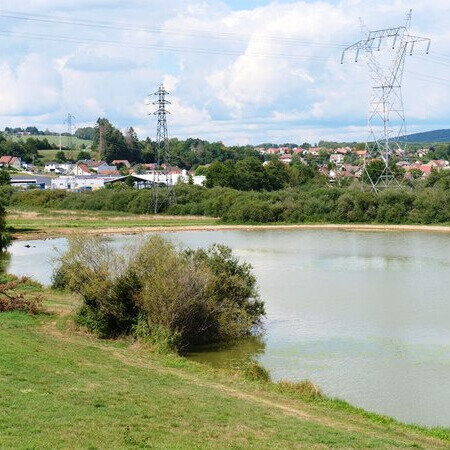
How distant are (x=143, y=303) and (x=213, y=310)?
235 cm

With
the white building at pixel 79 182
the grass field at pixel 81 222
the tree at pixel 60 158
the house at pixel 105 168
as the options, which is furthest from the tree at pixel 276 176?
the tree at pixel 60 158

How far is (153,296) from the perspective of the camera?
74.0ft

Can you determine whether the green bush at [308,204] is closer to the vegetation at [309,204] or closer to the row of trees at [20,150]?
the vegetation at [309,204]

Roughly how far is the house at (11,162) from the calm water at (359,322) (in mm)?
100625

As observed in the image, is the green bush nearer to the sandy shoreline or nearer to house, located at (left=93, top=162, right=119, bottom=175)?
the sandy shoreline

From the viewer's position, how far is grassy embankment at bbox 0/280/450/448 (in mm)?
11805

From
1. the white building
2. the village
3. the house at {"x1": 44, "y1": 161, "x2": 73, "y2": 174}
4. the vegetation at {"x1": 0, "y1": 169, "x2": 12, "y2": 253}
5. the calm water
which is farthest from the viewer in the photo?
the house at {"x1": 44, "y1": 161, "x2": 73, "y2": 174}

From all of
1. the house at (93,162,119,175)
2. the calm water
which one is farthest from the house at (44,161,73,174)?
the calm water

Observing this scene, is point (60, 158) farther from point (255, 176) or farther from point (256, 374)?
point (256, 374)

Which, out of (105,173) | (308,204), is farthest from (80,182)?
(308,204)

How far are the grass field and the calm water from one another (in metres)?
11.6

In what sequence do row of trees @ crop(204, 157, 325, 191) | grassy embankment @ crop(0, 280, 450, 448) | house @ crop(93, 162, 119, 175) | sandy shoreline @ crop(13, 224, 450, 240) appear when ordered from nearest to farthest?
grassy embankment @ crop(0, 280, 450, 448) < sandy shoreline @ crop(13, 224, 450, 240) < row of trees @ crop(204, 157, 325, 191) < house @ crop(93, 162, 119, 175)

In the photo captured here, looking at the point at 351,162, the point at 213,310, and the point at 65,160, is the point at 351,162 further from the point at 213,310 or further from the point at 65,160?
the point at 213,310

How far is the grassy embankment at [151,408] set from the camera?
11805 millimetres
